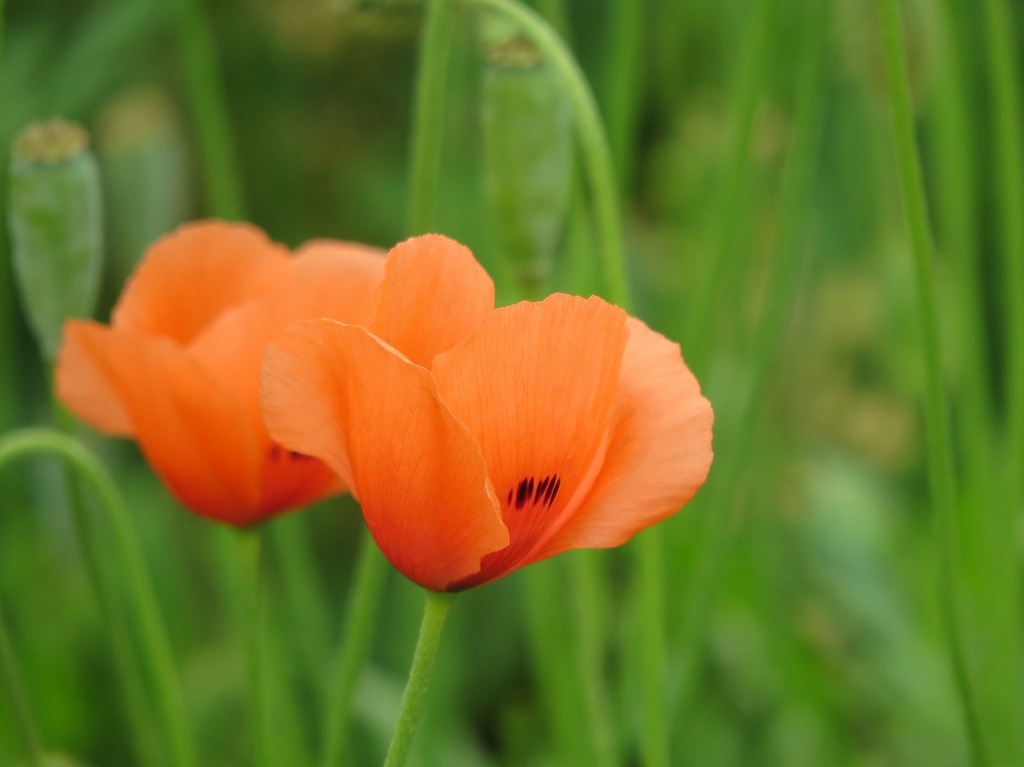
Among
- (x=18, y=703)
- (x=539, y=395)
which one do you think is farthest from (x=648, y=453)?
(x=18, y=703)

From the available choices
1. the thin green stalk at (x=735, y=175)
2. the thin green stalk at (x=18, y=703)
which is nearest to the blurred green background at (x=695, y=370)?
the thin green stalk at (x=735, y=175)

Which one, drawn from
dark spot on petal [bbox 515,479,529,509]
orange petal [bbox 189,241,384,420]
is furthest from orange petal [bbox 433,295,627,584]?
orange petal [bbox 189,241,384,420]

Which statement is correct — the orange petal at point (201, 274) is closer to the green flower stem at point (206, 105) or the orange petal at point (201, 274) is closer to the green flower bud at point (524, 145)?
the green flower bud at point (524, 145)

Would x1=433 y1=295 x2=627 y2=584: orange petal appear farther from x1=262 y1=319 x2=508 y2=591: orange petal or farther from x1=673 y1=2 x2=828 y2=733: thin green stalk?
x1=673 y1=2 x2=828 y2=733: thin green stalk

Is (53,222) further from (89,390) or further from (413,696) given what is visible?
(413,696)

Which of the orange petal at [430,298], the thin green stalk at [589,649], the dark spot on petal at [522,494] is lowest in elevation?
the thin green stalk at [589,649]

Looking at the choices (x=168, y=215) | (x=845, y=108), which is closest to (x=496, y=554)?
(x=168, y=215)

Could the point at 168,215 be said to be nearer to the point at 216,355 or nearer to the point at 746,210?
the point at 746,210
